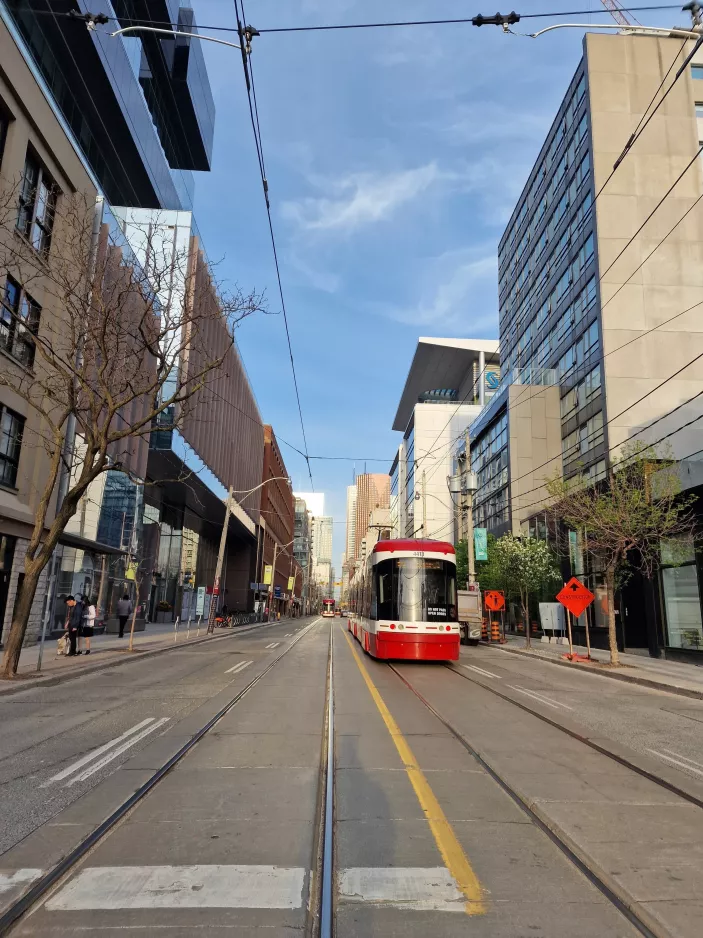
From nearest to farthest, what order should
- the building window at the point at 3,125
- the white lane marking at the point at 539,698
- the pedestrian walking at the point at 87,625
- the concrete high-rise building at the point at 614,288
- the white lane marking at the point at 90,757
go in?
1. the white lane marking at the point at 90,757
2. the white lane marking at the point at 539,698
3. the building window at the point at 3,125
4. the pedestrian walking at the point at 87,625
5. the concrete high-rise building at the point at 614,288

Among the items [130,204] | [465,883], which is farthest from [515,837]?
[130,204]

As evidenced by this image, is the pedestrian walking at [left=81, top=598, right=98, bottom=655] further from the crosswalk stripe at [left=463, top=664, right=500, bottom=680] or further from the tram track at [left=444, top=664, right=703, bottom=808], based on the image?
the tram track at [left=444, top=664, right=703, bottom=808]

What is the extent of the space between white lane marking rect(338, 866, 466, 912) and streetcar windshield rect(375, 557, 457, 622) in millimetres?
12614

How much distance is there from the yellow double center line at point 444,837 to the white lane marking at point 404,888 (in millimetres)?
58

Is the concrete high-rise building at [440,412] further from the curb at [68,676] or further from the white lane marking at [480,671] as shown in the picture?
the curb at [68,676]

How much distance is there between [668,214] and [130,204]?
113 feet

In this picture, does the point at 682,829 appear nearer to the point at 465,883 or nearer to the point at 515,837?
the point at 515,837

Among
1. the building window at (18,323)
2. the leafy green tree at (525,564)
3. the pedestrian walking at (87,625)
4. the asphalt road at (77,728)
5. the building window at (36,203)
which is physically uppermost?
the building window at (36,203)

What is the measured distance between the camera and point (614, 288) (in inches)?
1353

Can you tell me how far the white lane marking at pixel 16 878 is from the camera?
3.67 m

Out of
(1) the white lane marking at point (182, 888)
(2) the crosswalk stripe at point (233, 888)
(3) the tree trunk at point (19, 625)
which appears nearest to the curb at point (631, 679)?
(2) the crosswalk stripe at point (233, 888)

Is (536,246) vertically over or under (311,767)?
over

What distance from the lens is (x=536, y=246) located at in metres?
49.1

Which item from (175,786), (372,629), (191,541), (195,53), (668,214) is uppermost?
(195,53)
